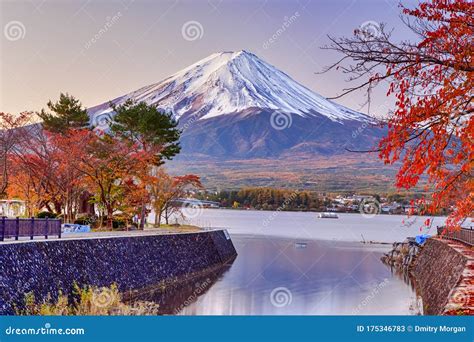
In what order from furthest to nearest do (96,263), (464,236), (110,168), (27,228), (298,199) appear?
(298,199)
(110,168)
(464,236)
(96,263)
(27,228)

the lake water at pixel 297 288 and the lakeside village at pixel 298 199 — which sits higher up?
the lakeside village at pixel 298 199

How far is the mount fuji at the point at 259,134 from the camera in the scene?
159m

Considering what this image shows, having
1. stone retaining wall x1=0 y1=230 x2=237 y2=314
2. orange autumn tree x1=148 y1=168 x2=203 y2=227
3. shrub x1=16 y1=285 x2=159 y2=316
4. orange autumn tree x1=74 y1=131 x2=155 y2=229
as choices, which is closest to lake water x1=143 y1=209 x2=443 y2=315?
stone retaining wall x1=0 y1=230 x2=237 y2=314

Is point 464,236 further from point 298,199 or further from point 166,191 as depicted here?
point 298,199

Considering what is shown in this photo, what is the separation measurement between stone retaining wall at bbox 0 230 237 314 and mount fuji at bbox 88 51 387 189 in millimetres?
112564

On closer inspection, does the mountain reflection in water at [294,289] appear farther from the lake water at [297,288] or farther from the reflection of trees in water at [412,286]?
the reflection of trees in water at [412,286]

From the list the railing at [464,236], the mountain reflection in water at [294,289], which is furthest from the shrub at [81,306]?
the railing at [464,236]

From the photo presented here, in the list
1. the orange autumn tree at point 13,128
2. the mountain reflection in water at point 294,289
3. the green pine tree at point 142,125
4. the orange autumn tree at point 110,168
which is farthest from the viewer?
the green pine tree at point 142,125

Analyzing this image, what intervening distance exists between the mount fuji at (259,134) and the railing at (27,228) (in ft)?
405

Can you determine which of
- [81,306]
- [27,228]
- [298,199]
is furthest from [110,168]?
[298,199]

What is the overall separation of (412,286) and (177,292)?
1332cm

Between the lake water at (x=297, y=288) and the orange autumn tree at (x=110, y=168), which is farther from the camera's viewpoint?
the orange autumn tree at (x=110, y=168)

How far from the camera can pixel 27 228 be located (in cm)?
2253
